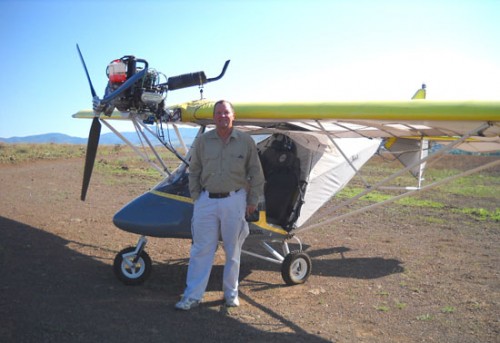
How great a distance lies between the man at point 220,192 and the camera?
4.80 m

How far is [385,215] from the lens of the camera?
38.6 feet

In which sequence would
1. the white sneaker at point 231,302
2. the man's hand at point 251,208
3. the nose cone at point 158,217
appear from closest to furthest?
the man's hand at point 251,208 → the white sneaker at point 231,302 → the nose cone at point 158,217

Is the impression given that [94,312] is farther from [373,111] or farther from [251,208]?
[373,111]

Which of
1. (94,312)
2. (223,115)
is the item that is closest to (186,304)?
(94,312)

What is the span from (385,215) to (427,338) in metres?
7.47

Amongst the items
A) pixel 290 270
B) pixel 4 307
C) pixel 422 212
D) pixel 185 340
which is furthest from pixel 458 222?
pixel 4 307

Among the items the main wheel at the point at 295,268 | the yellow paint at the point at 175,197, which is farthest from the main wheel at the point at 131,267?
the main wheel at the point at 295,268

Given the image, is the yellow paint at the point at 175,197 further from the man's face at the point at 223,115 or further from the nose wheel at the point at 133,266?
the man's face at the point at 223,115

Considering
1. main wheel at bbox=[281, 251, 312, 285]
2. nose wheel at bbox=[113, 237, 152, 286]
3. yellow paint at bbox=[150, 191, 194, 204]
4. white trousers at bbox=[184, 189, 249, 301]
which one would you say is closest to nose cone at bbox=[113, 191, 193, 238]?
yellow paint at bbox=[150, 191, 194, 204]

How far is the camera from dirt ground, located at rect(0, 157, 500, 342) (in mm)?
4410

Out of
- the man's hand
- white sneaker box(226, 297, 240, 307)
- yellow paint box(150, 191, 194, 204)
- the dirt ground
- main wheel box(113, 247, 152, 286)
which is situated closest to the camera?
the dirt ground

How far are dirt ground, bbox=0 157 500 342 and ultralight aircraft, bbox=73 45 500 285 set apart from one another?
60cm

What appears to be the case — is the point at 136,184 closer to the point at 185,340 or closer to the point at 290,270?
the point at 290,270

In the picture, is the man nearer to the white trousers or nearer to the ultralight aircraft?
the white trousers
